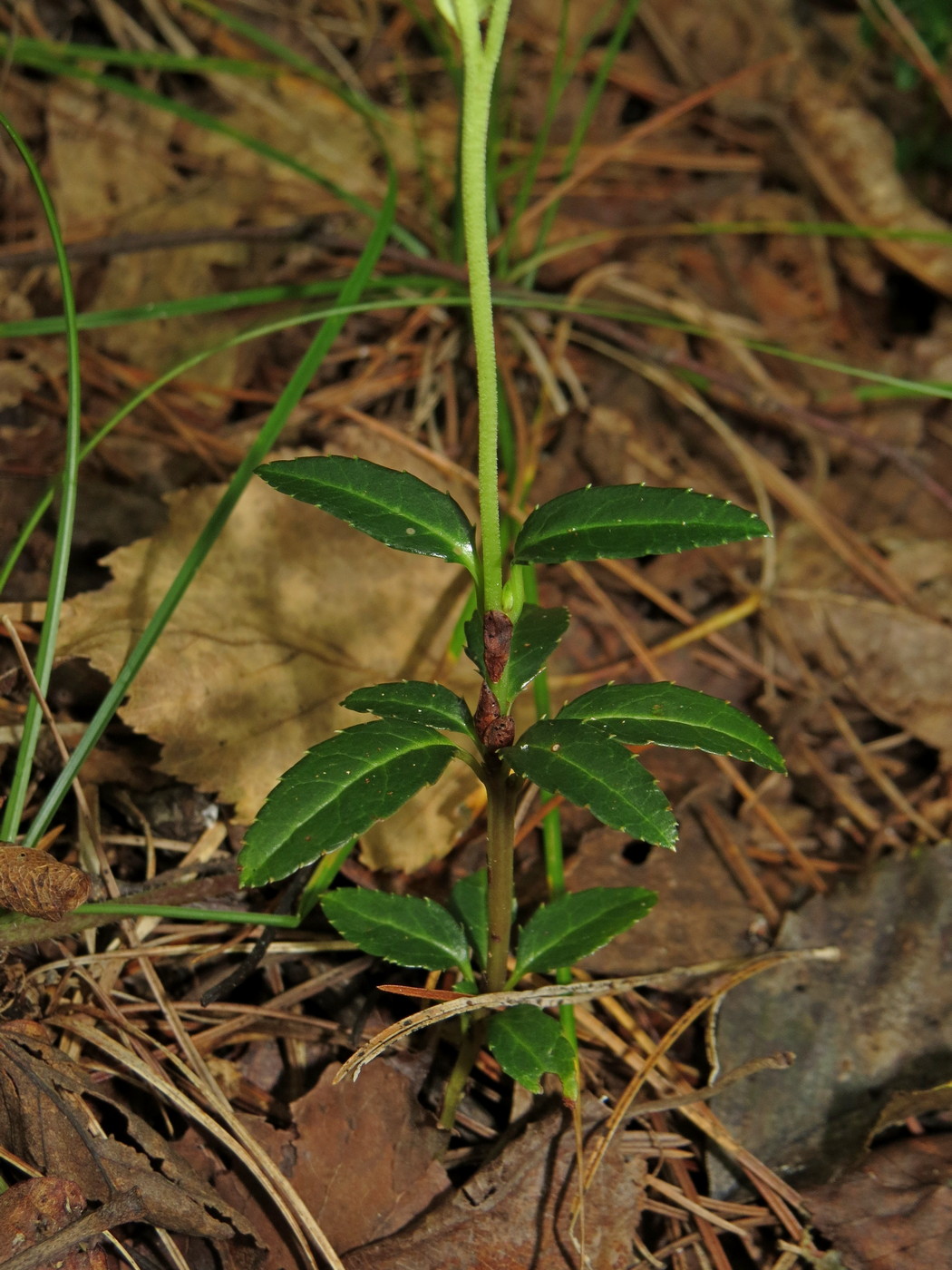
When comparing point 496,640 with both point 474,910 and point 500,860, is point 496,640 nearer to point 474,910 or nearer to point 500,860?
point 500,860

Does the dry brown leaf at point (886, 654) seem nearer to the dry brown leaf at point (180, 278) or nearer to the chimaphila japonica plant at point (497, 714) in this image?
the chimaphila japonica plant at point (497, 714)

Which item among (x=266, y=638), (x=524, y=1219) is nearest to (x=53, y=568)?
(x=266, y=638)

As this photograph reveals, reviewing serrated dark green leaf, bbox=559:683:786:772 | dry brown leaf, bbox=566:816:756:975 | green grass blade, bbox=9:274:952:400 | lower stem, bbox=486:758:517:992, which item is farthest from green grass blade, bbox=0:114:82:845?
dry brown leaf, bbox=566:816:756:975

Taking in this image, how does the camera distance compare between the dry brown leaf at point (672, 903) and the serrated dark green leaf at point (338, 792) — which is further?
the dry brown leaf at point (672, 903)

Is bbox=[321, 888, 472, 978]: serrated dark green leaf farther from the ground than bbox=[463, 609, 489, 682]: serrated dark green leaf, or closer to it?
closer to it

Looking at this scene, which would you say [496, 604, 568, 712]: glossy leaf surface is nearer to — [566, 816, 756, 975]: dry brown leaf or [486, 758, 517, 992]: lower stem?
[486, 758, 517, 992]: lower stem

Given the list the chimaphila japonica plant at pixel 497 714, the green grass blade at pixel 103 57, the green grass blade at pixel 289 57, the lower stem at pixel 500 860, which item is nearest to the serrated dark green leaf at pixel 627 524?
the chimaphila japonica plant at pixel 497 714

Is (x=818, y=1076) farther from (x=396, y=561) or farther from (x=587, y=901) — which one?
(x=396, y=561)
